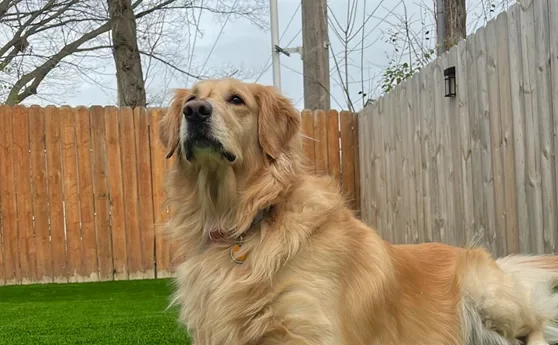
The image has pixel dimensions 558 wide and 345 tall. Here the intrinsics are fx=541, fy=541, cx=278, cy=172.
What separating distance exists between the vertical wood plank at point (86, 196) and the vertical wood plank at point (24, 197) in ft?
1.75

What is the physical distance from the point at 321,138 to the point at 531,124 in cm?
371

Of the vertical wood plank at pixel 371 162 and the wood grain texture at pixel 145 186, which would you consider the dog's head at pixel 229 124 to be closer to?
the wood grain texture at pixel 145 186

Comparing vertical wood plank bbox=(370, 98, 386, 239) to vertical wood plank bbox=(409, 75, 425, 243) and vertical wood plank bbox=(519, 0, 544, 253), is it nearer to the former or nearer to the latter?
vertical wood plank bbox=(409, 75, 425, 243)

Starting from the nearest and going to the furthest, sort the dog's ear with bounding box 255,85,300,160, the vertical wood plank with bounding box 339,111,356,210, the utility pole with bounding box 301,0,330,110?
the dog's ear with bounding box 255,85,300,160
the vertical wood plank with bounding box 339,111,356,210
the utility pole with bounding box 301,0,330,110

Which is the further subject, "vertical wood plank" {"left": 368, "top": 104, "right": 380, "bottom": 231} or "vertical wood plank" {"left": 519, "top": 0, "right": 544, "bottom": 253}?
"vertical wood plank" {"left": 368, "top": 104, "right": 380, "bottom": 231}

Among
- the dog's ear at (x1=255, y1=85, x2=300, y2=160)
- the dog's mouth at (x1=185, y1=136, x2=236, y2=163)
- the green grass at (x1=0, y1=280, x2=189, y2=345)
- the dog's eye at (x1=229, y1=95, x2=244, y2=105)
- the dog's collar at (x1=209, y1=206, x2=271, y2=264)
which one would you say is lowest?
the green grass at (x1=0, y1=280, x2=189, y2=345)

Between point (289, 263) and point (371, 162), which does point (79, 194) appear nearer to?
point (371, 162)

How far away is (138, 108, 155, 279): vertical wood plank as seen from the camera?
20.4ft

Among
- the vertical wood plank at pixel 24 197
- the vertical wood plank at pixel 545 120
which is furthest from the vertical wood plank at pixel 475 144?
the vertical wood plank at pixel 24 197

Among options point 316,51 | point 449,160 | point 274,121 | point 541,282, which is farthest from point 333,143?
point 274,121

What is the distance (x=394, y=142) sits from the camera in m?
5.71

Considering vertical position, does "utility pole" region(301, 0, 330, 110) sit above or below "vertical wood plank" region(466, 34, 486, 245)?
above

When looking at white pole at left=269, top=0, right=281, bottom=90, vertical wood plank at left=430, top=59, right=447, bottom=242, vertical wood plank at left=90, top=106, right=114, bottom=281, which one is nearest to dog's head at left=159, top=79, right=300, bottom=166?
vertical wood plank at left=430, top=59, right=447, bottom=242

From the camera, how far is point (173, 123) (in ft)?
8.39
